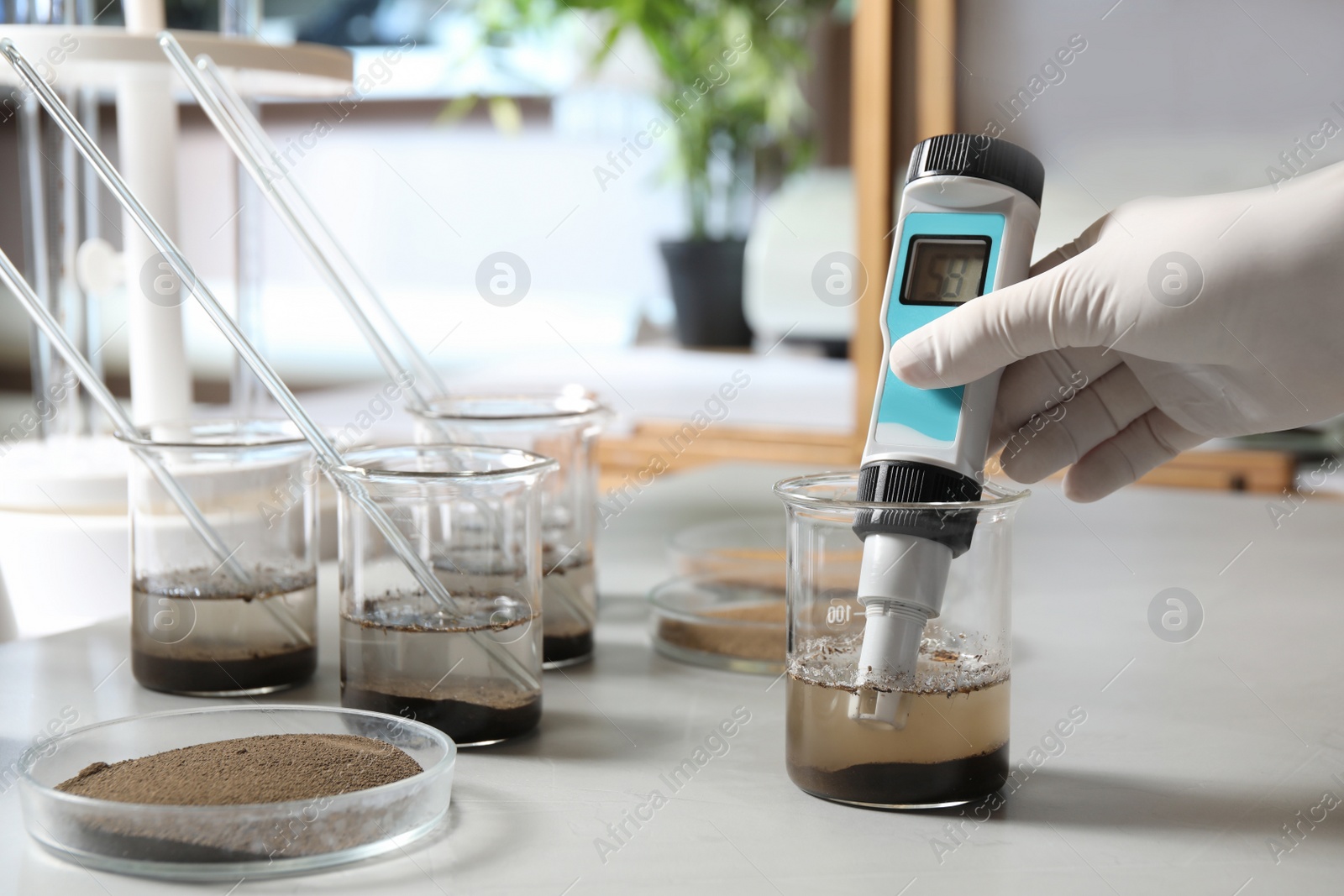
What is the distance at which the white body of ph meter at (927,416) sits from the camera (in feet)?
2.08

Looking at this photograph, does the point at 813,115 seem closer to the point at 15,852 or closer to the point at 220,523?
the point at 220,523

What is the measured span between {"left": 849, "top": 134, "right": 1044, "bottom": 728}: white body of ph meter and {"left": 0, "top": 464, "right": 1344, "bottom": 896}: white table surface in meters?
0.09

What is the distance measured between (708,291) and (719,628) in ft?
5.94

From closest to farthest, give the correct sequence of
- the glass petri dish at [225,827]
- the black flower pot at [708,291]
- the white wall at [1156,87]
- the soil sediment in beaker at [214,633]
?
the glass petri dish at [225,827] → the soil sediment in beaker at [214,633] → the white wall at [1156,87] → the black flower pot at [708,291]

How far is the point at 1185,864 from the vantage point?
1.94 ft

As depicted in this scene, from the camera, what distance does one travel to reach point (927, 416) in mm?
680

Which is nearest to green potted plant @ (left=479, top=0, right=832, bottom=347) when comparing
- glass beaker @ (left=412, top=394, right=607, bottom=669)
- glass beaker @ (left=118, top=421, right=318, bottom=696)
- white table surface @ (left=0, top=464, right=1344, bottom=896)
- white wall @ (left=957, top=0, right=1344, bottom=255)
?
white wall @ (left=957, top=0, right=1344, bottom=255)

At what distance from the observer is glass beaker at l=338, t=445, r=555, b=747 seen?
0.73m

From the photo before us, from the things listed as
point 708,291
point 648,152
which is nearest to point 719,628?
point 708,291

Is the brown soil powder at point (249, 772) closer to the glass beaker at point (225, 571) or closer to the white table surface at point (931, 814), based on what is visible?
the white table surface at point (931, 814)

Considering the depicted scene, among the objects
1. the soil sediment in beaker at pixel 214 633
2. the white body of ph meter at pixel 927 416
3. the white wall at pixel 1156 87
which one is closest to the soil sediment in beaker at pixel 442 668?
the soil sediment in beaker at pixel 214 633

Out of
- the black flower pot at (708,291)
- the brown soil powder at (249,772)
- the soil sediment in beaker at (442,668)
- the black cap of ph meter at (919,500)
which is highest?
the black flower pot at (708,291)

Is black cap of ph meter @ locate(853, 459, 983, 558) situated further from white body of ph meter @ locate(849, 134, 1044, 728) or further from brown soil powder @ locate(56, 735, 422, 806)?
brown soil powder @ locate(56, 735, 422, 806)

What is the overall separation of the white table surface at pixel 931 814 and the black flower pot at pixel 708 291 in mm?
1563
